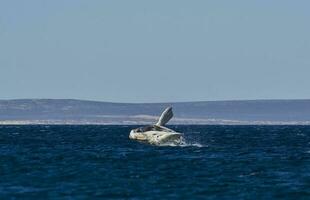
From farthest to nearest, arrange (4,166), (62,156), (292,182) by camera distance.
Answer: (62,156) → (4,166) → (292,182)

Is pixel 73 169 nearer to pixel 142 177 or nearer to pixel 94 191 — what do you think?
pixel 142 177

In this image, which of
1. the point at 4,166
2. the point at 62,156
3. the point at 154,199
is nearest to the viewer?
the point at 154,199

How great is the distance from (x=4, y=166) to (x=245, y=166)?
61.0 ft

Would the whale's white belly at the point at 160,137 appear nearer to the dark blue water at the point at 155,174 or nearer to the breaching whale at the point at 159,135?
the breaching whale at the point at 159,135

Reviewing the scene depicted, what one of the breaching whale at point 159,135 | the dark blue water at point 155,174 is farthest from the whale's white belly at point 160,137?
the dark blue water at point 155,174

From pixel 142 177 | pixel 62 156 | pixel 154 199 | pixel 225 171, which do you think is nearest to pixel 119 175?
pixel 142 177

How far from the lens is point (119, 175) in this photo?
81.6 m

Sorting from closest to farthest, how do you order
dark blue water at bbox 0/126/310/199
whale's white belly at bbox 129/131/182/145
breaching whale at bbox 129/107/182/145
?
dark blue water at bbox 0/126/310/199 → whale's white belly at bbox 129/131/182/145 → breaching whale at bbox 129/107/182/145

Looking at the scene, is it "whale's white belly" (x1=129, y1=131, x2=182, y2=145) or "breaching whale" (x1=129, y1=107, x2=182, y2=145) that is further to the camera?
"breaching whale" (x1=129, y1=107, x2=182, y2=145)

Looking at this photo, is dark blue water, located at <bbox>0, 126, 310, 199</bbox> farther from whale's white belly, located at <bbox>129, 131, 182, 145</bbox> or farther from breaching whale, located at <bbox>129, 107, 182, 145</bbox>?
breaching whale, located at <bbox>129, 107, 182, 145</bbox>

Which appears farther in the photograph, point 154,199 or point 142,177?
point 142,177

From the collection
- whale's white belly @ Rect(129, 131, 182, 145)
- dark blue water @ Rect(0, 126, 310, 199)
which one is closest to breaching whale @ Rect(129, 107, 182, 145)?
whale's white belly @ Rect(129, 131, 182, 145)

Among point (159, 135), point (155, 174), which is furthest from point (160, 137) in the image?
point (155, 174)

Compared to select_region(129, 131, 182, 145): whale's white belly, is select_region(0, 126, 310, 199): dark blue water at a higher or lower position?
lower
